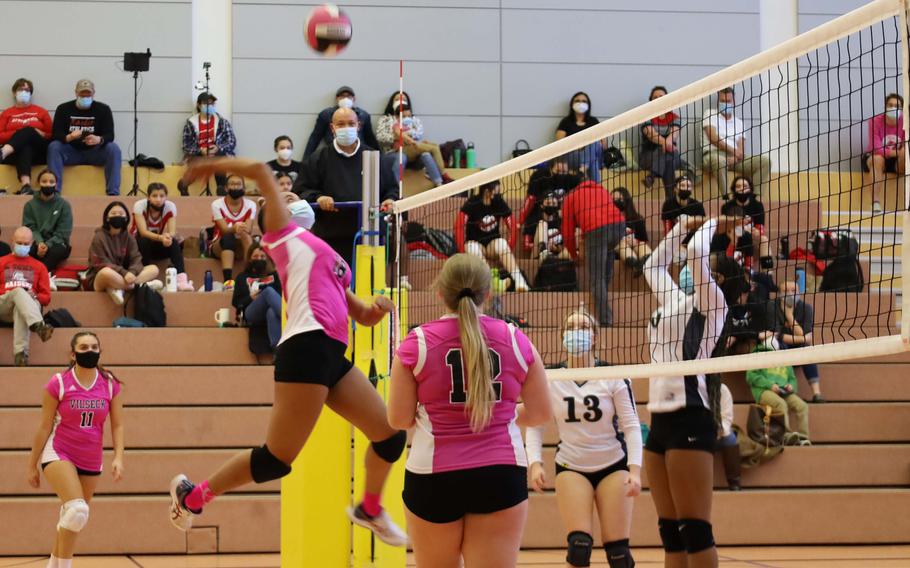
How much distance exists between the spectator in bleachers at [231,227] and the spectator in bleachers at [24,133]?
2.75 metres

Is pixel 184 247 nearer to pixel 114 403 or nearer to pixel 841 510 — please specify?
pixel 114 403

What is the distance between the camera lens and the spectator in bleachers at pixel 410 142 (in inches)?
561

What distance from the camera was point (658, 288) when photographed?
599cm

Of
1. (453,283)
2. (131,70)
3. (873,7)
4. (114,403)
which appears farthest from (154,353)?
(873,7)

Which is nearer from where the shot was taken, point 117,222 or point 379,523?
point 379,523

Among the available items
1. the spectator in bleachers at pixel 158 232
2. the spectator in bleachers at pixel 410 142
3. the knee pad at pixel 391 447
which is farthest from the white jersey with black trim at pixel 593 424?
the spectator in bleachers at pixel 410 142

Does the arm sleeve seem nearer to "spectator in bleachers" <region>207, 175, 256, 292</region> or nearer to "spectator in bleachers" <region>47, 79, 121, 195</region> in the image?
"spectator in bleachers" <region>207, 175, 256, 292</region>

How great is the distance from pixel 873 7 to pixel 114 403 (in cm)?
567

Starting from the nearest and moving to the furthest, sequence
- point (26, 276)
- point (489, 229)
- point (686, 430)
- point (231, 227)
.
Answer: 1. point (686, 430)
2. point (26, 276)
3. point (489, 229)
4. point (231, 227)

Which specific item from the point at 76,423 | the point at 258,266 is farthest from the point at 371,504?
the point at 258,266

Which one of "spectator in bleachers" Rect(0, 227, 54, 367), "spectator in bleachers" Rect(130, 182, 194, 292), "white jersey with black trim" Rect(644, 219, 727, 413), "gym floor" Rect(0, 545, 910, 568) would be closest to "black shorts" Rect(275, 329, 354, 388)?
"white jersey with black trim" Rect(644, 219, 727, 413)

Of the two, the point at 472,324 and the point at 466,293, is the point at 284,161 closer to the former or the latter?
the point at 466,293

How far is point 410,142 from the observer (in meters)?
14.5

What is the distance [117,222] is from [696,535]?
8.28 metres
